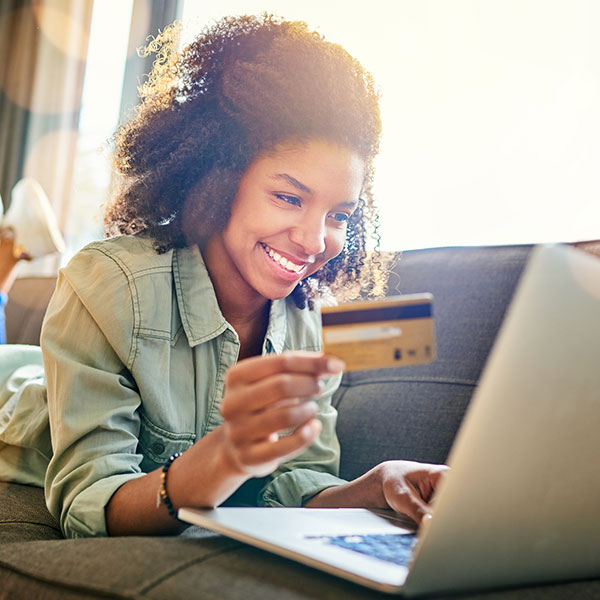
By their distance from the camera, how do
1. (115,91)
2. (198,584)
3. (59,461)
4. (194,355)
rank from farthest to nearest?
(115,91) < (194,355) < (59,461) < (198,584)

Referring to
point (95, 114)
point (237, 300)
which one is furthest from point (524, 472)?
point (95, 114)

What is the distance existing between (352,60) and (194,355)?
0.55 m

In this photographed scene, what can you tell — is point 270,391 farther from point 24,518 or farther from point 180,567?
point 24,518

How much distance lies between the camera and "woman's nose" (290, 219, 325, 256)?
1004 millimetres

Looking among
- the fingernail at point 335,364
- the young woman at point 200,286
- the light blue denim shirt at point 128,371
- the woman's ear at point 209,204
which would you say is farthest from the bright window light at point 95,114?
the fingernail at point 335,364

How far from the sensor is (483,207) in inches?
77.4

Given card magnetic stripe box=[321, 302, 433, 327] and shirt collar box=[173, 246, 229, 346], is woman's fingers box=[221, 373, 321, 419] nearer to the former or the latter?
card magnetic stripe box=[321, 302, 433, 327]

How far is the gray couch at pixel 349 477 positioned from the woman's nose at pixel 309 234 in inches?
14.8

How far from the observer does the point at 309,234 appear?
1.00 metres

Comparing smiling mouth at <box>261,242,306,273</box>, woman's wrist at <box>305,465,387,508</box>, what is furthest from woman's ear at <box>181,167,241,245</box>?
woman's wrist at <box>305,465,387,508</box>

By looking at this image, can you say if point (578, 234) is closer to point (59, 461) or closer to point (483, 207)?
point (483, 207)

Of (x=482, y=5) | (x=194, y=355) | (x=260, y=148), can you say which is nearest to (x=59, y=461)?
(x=194, y=355)

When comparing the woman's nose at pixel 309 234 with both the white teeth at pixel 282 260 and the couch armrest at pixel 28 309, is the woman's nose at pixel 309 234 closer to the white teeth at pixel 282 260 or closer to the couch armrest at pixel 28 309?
the white teeth at pixel 282 260

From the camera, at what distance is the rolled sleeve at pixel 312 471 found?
42.6 inches
